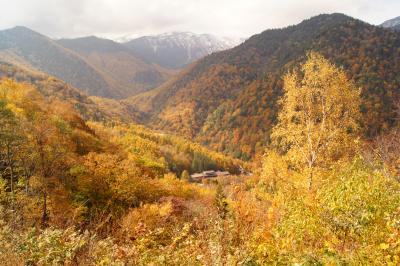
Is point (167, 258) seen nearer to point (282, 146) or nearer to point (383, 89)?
point (282, 146)

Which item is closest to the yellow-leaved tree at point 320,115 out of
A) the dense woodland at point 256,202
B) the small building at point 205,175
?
the dense woodland at point 256,202

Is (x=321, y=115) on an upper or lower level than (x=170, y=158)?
upper

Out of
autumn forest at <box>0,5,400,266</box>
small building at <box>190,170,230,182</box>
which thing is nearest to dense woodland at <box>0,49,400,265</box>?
autumn forest at <box>0,5,400,266</box>

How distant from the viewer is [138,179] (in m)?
43.8

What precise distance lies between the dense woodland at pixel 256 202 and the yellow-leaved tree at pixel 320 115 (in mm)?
74

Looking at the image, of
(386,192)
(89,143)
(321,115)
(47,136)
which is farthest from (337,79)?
(89,143)

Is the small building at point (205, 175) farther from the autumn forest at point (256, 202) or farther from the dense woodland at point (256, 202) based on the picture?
the dense woodland at point (256, 202)

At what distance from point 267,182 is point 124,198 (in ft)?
66.3

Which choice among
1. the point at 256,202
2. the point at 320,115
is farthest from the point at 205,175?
the point at 256,202

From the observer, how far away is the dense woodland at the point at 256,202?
954 centimetres

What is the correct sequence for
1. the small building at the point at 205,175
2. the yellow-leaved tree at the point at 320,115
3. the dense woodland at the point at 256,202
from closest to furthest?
the dense woodland at the point at 256,202, the yellow-leaved tree at the point at 320,115, the small building at the point at 205,175

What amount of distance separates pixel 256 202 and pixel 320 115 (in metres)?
8.73

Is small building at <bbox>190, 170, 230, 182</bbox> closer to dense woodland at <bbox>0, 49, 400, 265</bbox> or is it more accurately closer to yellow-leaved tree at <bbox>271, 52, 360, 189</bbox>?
dense woodland at <bbox>0, 49, 400, 265</bbox>

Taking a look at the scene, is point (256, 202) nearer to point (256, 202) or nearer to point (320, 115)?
point (256, 202)
